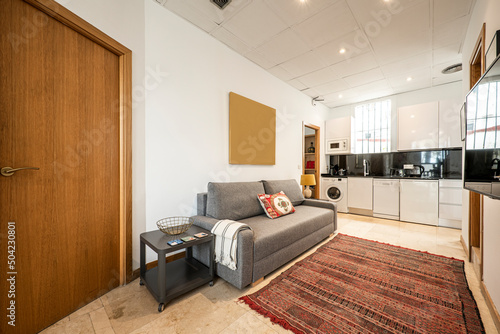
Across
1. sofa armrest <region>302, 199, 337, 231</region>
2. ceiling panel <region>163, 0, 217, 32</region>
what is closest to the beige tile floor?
sofa armrest <region>302, 199, 337, 231</region>

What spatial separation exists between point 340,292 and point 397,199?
3.42 m

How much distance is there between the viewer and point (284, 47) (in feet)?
9.85

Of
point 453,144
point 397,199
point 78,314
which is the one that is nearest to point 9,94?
point 78,314

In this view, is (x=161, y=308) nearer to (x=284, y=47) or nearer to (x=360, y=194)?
(x=284, y=47)

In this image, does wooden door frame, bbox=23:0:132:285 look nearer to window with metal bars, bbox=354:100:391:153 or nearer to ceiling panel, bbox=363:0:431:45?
ceiling panel, bbox=363:0:431:45

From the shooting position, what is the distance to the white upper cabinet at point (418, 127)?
→ 13.2 ft

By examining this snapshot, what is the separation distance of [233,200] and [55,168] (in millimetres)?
1680

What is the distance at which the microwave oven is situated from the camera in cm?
511

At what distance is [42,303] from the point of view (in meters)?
1.40

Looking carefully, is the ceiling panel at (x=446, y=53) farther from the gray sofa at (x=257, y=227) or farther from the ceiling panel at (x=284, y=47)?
the gray sofa at (x=257, y=227)

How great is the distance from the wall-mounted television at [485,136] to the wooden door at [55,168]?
2.64m

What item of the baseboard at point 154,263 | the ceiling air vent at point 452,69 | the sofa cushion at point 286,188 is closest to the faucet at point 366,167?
the ceiling air vent at point 452,69

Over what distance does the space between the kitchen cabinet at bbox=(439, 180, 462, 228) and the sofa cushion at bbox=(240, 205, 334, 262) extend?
242 cm

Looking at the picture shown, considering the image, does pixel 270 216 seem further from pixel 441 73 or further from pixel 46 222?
pixel 441 73
